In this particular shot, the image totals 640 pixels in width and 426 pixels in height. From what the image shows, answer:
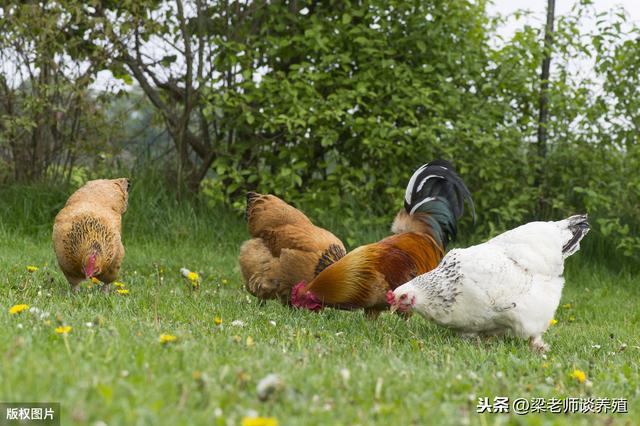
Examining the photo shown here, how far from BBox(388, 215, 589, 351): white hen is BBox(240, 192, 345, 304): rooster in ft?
3.22

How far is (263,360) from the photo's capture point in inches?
119

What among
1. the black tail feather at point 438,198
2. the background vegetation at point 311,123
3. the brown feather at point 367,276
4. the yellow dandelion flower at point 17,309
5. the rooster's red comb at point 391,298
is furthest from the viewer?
the background vegetation at point 311,123

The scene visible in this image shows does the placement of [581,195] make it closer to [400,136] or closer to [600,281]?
[600,281]

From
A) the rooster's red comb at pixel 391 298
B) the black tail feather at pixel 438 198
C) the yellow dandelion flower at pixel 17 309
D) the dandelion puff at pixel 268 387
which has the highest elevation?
the black tail feather at pixel 438 198

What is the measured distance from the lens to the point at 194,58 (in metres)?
9.49

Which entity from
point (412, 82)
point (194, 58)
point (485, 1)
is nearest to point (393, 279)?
point (412, 82)

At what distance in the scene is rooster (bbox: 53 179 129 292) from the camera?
5.24 m

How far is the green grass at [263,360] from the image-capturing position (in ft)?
7.46

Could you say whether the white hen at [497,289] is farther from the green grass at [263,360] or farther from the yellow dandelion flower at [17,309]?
the yellow dandelion flower at [17,309]

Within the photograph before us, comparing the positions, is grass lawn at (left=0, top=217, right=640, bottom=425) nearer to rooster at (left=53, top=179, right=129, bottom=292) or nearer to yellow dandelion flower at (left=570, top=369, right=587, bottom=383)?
yellow dandelion flower at (left=570, top=369, right=587, bottom=383)

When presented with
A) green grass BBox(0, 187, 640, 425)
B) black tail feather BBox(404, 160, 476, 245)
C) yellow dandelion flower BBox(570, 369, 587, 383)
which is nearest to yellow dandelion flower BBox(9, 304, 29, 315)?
green grass BBox(0, 187, 640, 425)

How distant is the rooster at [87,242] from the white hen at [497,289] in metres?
2.25

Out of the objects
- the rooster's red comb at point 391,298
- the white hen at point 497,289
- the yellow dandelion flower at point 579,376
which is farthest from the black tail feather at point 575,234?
the yellow dandelion flower at point 579,376

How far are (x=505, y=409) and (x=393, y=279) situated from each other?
267cm
